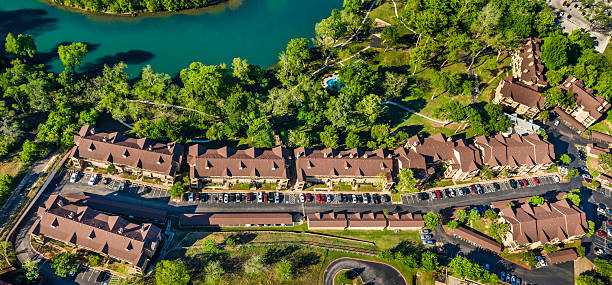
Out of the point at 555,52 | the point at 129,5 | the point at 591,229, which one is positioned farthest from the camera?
the point at 129,5

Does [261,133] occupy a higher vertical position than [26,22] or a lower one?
lower

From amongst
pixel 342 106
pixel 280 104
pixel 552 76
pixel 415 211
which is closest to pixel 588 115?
pixel 552 76

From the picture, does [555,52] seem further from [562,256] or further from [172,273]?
[172,273]

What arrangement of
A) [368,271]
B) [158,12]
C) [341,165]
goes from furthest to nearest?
[158,12] < [341,165] < [368,271]

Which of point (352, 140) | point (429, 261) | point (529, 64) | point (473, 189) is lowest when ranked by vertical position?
point (429, 261)

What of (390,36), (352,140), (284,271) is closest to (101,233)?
(284,271)

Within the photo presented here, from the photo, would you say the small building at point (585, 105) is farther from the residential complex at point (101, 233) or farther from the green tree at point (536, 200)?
the residential complex at point (101, 233)
